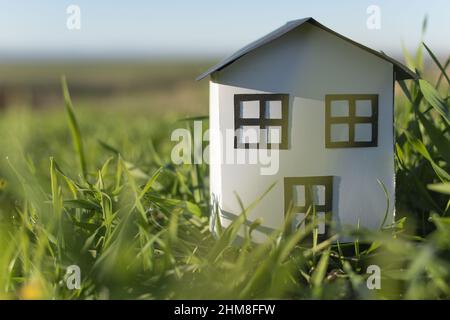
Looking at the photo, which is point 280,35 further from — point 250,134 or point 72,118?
point 72,118

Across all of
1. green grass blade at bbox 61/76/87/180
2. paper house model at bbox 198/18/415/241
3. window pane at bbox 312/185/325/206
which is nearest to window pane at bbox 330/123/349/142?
paper house model at bbox 198/18/415/241

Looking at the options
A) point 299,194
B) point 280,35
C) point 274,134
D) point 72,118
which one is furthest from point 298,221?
point 72,118

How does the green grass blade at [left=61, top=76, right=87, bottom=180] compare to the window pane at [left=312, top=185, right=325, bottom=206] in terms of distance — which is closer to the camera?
the window pane at [left=312, top=185, right=325, bottom=206]

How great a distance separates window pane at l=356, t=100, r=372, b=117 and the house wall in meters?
0.02

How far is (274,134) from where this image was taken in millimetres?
1266

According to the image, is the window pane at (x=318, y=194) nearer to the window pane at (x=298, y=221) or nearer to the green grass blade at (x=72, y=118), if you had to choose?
the window pane at (x=298, y=221)

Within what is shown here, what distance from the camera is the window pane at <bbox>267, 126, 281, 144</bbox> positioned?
4.15 feet

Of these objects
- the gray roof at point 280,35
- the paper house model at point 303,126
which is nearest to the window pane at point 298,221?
the paper house model at point 303,126

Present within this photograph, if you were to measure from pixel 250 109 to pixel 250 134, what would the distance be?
0.17 feet

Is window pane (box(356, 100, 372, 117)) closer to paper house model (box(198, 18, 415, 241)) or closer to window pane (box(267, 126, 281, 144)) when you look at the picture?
paper house model (box(198, 18, 415, 241))

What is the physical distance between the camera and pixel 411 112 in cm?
176
